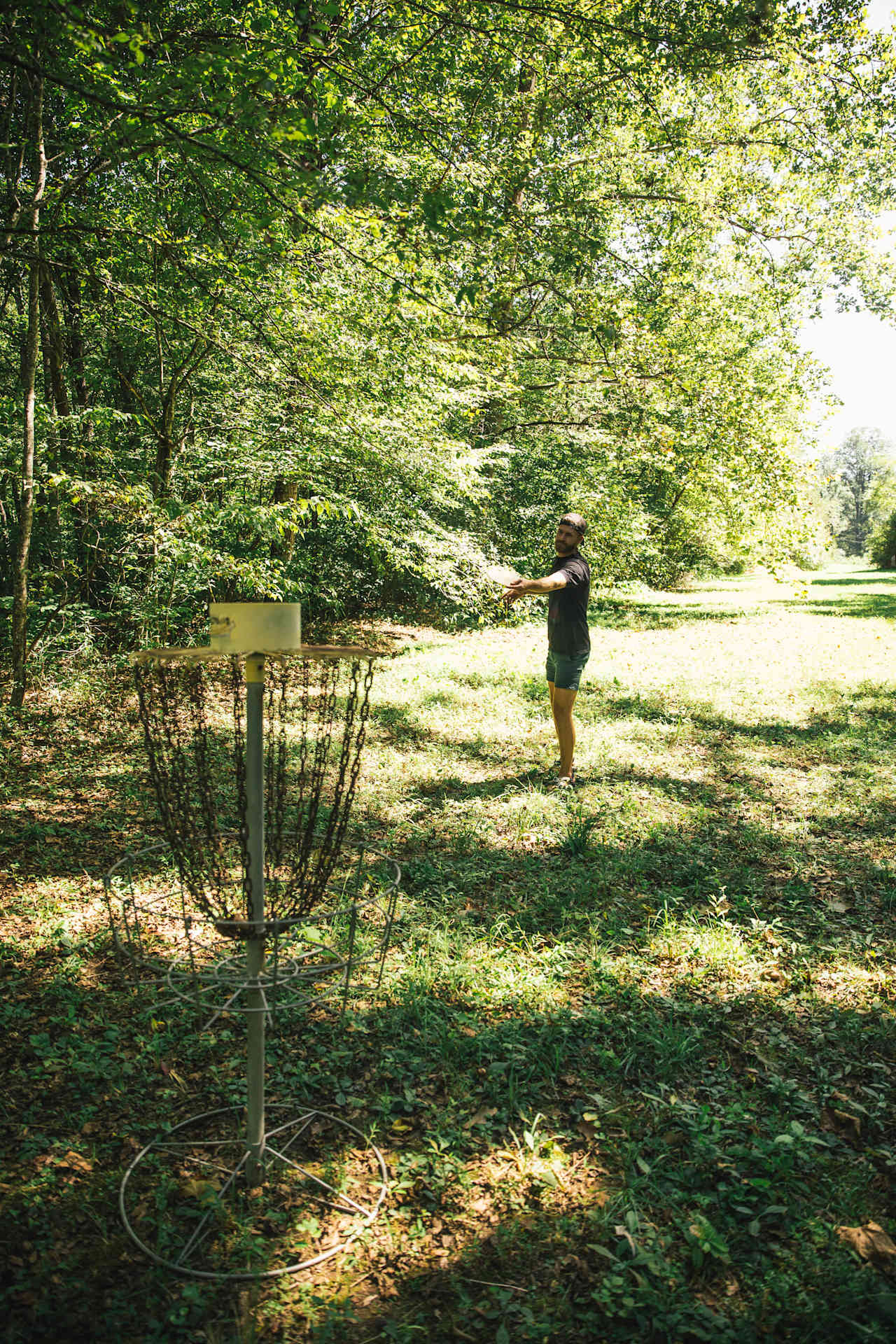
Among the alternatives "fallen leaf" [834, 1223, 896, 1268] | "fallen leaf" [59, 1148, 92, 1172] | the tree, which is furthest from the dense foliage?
the tree

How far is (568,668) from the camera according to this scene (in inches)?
235

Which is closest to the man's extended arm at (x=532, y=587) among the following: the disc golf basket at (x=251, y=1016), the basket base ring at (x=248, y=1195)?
the disc golf basket at (x=251, y=1016)

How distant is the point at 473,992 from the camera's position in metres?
3.59

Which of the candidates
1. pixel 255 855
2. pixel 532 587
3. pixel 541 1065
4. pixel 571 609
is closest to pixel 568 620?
pixel 571 609

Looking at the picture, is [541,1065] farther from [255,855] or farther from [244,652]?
[244,652]

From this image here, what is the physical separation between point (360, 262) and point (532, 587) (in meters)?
2.19

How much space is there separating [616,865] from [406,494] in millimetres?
6170

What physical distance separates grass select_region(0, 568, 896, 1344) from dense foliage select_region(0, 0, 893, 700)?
2816 mm

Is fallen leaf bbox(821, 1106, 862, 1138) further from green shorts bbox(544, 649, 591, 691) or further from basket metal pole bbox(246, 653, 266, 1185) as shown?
green shorts bbox(544, 649, 591, 691)

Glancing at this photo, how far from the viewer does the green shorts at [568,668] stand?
5949 millimetres

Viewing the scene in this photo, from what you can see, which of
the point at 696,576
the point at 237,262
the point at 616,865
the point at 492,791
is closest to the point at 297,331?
the point at 237,262

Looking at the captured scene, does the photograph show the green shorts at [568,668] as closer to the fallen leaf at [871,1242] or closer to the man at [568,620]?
the man at [568,620]

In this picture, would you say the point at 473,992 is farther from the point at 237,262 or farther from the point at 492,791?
the point at 237,262

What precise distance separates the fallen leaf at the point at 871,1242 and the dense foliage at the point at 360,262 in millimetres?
4057
